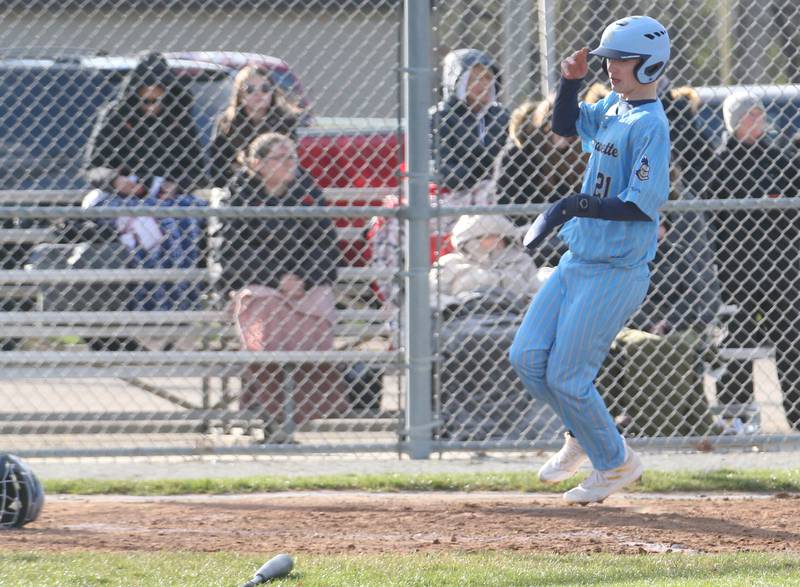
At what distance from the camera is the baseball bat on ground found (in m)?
4.44

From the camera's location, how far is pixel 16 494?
5590 mm

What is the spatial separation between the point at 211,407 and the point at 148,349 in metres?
0.49

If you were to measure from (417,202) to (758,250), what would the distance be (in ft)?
6.80

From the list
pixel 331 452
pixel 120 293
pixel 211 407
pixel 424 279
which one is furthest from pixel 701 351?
pixel 120 293

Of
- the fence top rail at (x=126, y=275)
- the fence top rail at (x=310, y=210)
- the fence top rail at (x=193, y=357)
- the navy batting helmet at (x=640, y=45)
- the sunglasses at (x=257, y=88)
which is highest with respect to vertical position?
the navy batting helmet at (x=640, y=45)

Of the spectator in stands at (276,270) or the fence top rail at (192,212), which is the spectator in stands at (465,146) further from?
the fence top rail at (192,212)

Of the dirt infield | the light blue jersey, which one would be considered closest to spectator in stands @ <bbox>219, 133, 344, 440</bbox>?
the dirt infield

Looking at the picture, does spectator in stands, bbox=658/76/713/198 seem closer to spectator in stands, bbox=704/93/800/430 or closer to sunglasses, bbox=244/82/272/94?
spectator in stands, bbox=704/93/800/430

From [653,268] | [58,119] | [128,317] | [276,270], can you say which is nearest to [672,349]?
[653,268]

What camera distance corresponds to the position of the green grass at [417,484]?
21.8 ft

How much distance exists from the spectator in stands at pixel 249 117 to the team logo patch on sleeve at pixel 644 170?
2.83 m

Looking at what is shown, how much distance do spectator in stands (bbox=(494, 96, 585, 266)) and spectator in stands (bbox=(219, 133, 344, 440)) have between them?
3.21ft

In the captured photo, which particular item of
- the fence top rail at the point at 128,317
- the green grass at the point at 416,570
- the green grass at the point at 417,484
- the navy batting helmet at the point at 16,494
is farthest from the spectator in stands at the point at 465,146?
the green grass at the point at 416,570

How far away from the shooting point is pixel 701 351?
7434mm
